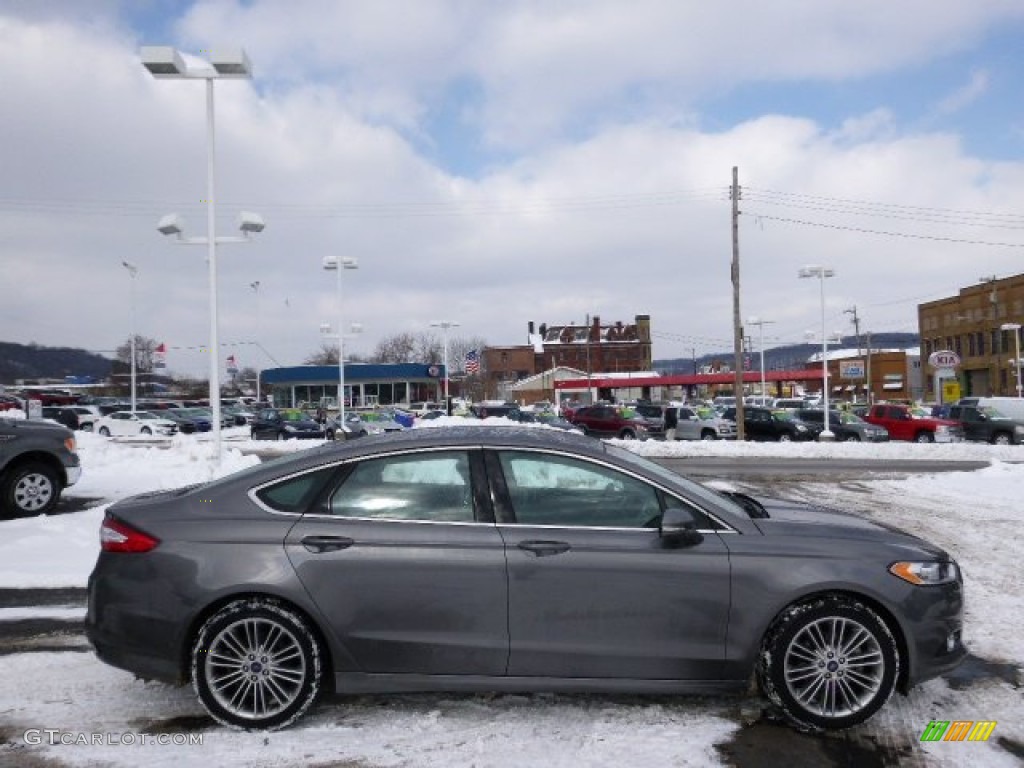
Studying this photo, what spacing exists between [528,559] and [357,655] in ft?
3.15

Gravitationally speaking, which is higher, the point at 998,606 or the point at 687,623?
the point at 687,623

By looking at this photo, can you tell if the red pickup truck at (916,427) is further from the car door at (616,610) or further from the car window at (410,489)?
the car window at (410,489)

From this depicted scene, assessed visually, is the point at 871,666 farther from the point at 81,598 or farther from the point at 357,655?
the point at 81,598

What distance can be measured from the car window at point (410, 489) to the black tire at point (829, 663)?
166cm

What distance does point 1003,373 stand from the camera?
66.9m

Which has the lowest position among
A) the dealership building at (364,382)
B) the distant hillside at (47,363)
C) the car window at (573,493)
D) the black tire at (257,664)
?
the black tire at (257,664)

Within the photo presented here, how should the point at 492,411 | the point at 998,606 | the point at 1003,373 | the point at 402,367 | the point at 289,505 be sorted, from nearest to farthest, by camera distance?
the point at 289,505, the point at 998,606, the point at 492,411, the point at 1003,373, the point at 402,367

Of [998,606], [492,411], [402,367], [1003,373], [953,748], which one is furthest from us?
[402,367]

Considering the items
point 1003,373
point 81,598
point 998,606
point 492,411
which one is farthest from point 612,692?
point 1003,373

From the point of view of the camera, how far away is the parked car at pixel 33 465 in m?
9.61

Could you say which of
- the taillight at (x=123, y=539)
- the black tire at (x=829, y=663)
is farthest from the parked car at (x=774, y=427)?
the taillight at (x=123, y=539)

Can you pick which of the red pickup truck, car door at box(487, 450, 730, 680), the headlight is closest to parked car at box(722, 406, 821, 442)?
the red pickup truck

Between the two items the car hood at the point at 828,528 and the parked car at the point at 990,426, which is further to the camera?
the parked car at the point at 990,426

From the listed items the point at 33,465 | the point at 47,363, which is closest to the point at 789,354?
the point at 47,363
